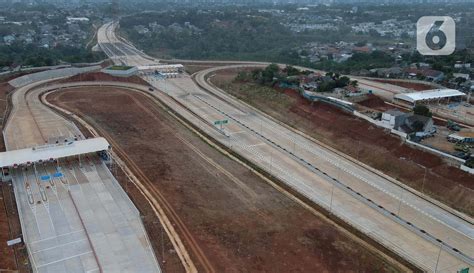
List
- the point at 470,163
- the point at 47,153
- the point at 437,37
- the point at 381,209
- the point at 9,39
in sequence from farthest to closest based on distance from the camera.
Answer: the point at 9,39 < the point at 437,37 < the point at 47,153 < the point at 470,163 < the point at 381,209

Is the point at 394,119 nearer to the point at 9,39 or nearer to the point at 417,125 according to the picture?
the point at 417,125

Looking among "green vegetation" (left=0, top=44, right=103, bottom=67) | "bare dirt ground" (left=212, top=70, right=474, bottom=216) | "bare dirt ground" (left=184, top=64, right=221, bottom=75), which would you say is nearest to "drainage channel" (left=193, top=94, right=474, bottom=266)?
"bare dirt ground" (left=212, top=70, right=474, bottom=216)

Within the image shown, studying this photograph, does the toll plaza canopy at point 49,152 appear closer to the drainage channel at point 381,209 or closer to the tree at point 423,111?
the drainage channel at point 381,209

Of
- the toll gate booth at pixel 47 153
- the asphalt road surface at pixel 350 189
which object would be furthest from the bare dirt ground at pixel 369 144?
the toll gate booth at pixel 47 153

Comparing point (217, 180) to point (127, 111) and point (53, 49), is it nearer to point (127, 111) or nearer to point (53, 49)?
point (127, 111)

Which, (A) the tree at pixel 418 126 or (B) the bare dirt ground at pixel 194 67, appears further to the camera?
(B) the bare dirt ground at pixel 194 67

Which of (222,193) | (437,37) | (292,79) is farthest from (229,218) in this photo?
(437,37)
